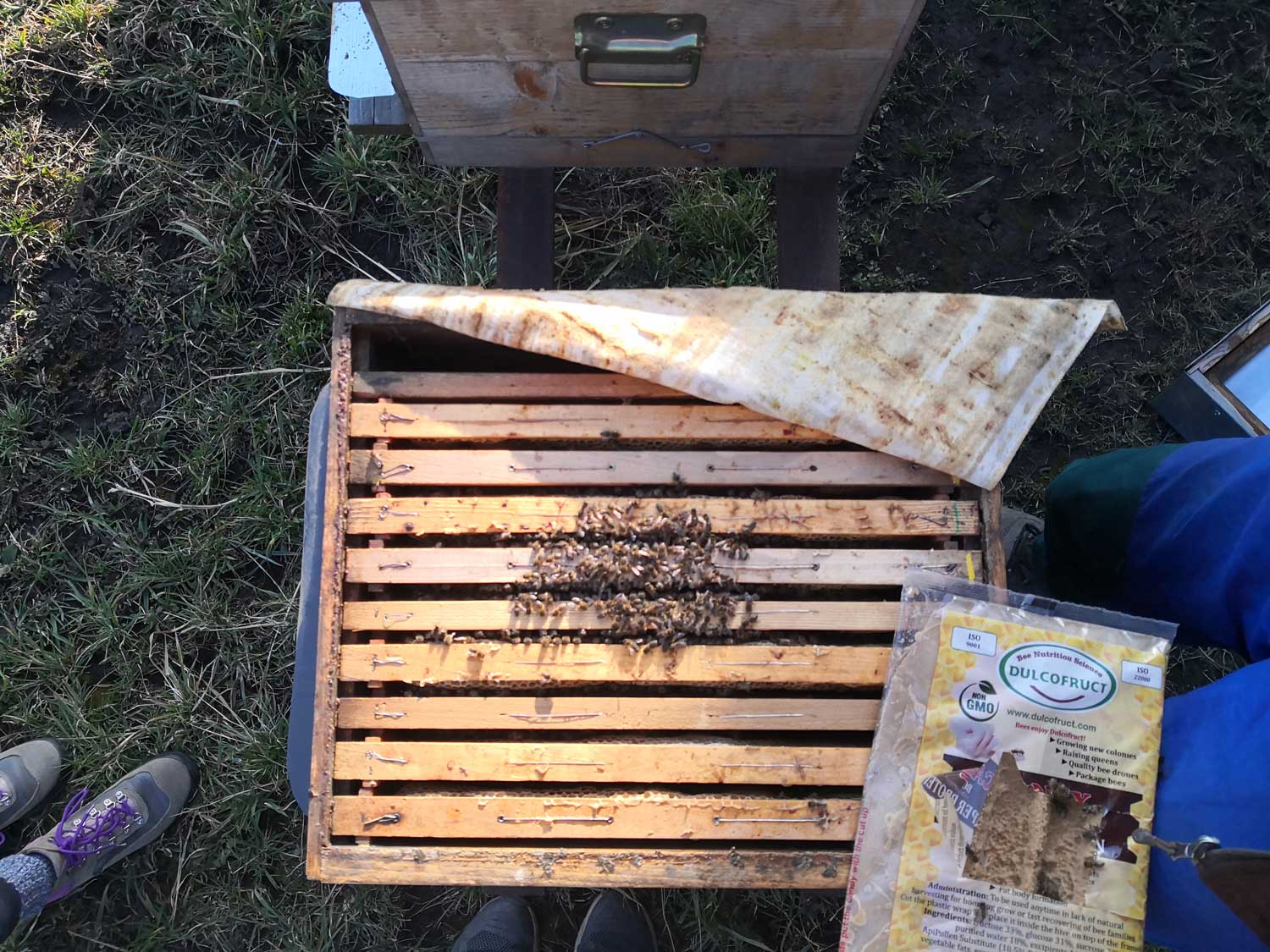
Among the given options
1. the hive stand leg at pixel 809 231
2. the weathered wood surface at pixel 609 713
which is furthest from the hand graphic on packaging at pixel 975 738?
the hive stand leg at pixel 809 231

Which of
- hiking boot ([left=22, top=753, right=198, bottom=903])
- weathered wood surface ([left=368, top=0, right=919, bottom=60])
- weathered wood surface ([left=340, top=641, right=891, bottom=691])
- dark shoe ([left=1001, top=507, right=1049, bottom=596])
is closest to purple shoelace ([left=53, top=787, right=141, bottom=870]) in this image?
hiking boot ([left=22, top=753, right=198, bottom=903])

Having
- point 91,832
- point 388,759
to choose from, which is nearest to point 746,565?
point 388,759

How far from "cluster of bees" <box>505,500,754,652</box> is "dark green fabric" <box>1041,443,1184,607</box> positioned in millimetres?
866

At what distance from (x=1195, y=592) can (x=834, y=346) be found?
3.30ft

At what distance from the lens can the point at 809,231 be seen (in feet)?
7.17

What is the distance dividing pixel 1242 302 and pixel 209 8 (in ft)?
13.0

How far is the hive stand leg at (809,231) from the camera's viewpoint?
2178mm

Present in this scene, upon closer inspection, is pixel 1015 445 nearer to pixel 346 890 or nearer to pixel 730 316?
pixel 730 316

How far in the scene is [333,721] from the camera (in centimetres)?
176

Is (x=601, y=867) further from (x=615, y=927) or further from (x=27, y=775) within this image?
(x=27, y=775)

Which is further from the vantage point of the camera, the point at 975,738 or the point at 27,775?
the point at 27,775

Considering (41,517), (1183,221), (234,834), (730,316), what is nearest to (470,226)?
(730,316)

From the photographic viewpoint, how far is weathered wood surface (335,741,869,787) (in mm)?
1724

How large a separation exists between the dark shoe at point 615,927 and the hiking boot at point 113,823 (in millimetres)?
1443
